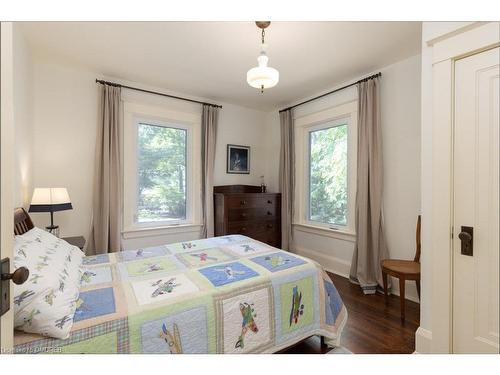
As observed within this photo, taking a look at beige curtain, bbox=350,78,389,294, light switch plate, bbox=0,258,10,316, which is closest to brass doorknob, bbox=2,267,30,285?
light switch plate, bbox=0,258,10,316

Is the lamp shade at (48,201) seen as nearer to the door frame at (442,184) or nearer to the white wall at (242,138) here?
the white wall at (242,138)

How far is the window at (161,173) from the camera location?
11.1 ft

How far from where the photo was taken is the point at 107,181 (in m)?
2.90

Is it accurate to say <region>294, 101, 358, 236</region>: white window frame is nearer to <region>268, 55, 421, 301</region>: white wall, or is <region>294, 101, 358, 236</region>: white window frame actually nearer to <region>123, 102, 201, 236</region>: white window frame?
<region>268, 55, 421, 301</region>: white wall

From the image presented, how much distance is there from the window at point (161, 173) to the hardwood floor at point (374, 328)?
2.52 m

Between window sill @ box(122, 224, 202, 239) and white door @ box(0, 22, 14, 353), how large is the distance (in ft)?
8.60

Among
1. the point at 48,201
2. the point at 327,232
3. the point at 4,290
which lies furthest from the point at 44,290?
the point at 327,232

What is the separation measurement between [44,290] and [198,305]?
727 millimetres

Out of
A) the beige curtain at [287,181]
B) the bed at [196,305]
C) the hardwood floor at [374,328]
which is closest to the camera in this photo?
the bed at [196,305]

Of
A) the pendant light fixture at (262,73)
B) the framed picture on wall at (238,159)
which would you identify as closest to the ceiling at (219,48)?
the pendant light fixture at (262,73)

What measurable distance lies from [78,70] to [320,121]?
10.4ft

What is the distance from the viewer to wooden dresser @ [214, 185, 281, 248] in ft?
11.7

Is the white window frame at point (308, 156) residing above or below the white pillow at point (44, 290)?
above
